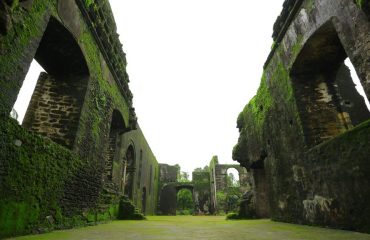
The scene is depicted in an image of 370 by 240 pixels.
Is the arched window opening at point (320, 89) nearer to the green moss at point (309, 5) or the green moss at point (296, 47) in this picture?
the green moss at point (296, 47)

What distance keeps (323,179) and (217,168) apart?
21.6 m

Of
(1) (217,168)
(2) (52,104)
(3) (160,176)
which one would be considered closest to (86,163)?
(2) (52,104)

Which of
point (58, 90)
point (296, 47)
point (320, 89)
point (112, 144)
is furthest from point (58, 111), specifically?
point (320, 89)

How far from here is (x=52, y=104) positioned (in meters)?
5.73

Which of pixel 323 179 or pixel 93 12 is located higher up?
pixel 93 12

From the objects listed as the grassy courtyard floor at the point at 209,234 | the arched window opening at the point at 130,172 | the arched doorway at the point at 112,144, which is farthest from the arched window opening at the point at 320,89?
the arched window opening at the point at 130,172

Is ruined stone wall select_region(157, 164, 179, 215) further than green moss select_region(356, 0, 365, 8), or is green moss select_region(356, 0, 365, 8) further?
ruined stone wall select_region(157, 164, 179, 215)

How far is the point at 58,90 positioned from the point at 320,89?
6402 millimetres

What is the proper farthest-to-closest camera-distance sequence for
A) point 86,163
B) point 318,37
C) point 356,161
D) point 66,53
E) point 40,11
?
point 86,163 → point 66,53 → point 318,37 → point 40,11 → point 356,161

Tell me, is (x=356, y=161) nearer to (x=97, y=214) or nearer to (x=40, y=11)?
(x=40, y=11)

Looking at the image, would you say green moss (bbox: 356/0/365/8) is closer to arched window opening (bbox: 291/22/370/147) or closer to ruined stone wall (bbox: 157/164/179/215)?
arched window opening (bbox: 291/22/370/147)

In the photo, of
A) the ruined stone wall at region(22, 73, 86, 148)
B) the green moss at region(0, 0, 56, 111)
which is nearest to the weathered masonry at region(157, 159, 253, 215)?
the ruined stone wall at region(22, 73, 86, 148)

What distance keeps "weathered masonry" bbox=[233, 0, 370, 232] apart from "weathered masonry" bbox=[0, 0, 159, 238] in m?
4.75

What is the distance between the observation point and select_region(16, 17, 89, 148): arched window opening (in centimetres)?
536
